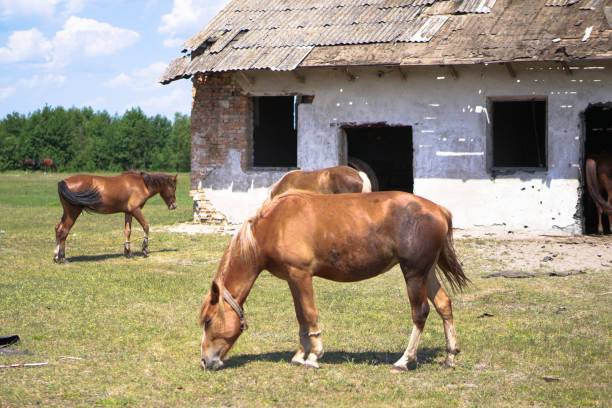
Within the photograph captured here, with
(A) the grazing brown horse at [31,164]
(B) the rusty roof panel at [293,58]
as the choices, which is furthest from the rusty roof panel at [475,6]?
(A) the grazing brown horse at [31,164]

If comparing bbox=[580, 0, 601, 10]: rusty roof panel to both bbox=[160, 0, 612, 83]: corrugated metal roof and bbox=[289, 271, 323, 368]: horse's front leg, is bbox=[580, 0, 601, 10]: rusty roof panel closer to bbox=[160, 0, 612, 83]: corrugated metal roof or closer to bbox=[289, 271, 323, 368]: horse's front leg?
bbox=[160, 0, 612, 83]: corrugated metal roof

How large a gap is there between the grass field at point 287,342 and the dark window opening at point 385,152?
951cm

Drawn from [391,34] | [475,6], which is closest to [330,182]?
[391,34]

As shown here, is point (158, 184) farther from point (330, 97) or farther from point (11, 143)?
point (11, 143)

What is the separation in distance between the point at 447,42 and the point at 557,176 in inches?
137

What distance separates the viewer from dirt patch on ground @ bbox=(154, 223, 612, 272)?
11.4 m

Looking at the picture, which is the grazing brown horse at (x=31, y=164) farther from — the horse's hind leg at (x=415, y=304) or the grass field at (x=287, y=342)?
the horse's hind leg at (x=415, y=304)

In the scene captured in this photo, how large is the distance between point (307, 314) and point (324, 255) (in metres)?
0.51

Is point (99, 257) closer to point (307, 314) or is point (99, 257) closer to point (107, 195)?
point (107, 195)

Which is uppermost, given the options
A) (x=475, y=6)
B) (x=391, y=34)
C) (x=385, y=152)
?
(x=475, y=6)

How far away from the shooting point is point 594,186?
14367 millimetres

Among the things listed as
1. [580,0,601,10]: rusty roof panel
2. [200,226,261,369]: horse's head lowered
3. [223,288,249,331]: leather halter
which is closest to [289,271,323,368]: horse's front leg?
[200,226,261,369]: horse's head lowered

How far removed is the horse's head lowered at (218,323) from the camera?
5.98 m

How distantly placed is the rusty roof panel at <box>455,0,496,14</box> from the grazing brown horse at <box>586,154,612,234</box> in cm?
392
